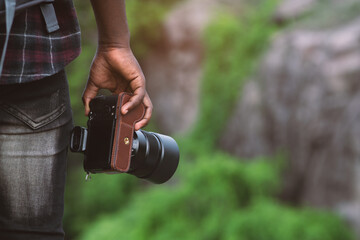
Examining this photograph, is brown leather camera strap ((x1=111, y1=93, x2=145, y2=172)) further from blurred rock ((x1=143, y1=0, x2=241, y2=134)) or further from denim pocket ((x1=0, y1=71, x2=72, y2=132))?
blurred rock ((x1=143, y1=0, x2=241, y2=134))

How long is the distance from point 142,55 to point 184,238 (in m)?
4.63

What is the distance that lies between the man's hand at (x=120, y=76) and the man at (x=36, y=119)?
1.3 inches

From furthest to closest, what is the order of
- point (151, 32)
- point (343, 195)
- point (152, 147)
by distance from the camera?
point (151, 32), point (343, 195), point (152, 147)

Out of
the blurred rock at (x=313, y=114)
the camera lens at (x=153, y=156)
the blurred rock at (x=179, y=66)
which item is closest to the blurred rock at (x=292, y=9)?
the blurred rock at (x=313, y=114)

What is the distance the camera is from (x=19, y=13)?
1.11 meters

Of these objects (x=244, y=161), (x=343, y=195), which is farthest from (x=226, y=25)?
(x=343, y=195)

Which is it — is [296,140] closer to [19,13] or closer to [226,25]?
[226,25]

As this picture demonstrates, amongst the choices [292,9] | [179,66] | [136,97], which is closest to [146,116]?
[136,97]

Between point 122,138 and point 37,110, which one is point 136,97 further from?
point 37,110

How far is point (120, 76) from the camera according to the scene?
1.34 metres

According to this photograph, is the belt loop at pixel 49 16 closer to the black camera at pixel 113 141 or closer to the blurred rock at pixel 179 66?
the black camera at pixel 113 141

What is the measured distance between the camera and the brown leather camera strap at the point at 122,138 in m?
→ 1.22

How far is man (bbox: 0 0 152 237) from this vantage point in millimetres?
1123

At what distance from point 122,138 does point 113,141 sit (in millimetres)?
21
